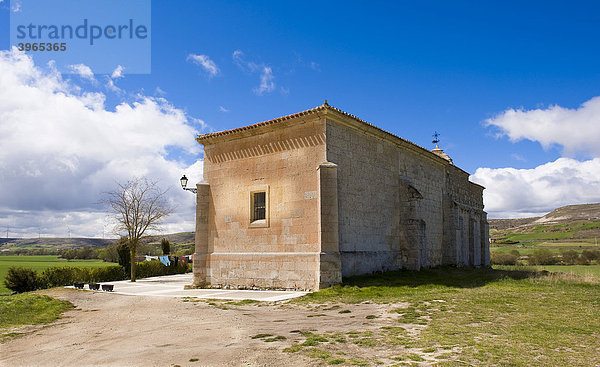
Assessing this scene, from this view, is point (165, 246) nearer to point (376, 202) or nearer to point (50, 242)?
point (376, 202)

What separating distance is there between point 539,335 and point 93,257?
72.7 meters

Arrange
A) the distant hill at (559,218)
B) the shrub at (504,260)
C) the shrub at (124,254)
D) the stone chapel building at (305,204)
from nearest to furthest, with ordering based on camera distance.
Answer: the stone chapel building at (305,204)
the shrub at (124,254)
the shrub at (504,260)
the distant hill at (559,218)

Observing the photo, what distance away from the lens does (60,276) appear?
18891 mm

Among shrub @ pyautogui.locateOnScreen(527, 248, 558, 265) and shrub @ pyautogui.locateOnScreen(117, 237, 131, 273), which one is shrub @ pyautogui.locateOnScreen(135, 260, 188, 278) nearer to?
shrub @ pyautogui.locateOnScreen(117, 237, 131, 273)

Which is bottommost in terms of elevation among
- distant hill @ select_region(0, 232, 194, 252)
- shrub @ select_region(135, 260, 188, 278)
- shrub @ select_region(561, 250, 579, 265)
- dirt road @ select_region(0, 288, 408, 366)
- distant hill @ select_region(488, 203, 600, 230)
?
distant hill @ select_region(0, 232, 194, 252)

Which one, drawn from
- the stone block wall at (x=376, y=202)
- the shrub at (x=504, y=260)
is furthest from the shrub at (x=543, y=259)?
the stone block wall at (x=376, y=202)

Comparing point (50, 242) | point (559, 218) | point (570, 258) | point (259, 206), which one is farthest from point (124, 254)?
point (50, 242)

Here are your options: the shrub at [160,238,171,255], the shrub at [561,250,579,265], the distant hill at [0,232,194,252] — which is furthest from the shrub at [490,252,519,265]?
the distant hill at [0,232,194,252]

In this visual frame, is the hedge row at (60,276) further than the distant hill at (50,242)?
No

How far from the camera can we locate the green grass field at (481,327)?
16.7 feet

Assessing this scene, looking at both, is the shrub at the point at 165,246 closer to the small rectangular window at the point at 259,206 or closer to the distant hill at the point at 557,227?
the small rectangular window at the point at 259,206

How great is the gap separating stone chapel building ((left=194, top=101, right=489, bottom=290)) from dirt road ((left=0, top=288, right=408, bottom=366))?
299 cm

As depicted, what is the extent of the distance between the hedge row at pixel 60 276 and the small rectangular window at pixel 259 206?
34.7 ft

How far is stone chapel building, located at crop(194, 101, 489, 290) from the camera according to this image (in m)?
12.9
